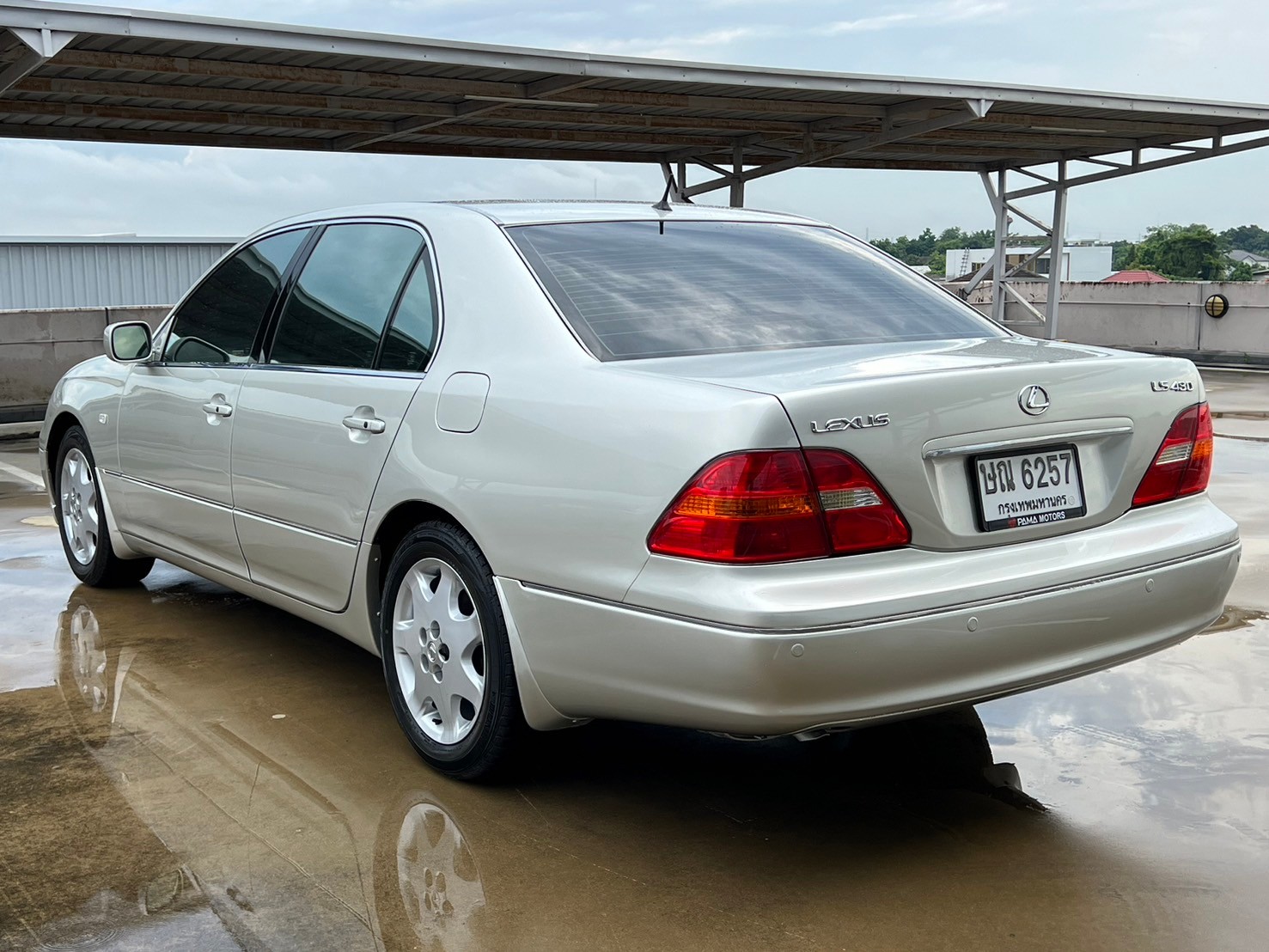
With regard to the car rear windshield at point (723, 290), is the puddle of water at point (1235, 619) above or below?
below

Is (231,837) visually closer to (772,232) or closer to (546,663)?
(546,663)

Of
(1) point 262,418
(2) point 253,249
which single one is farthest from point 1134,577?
(2) point 253,249

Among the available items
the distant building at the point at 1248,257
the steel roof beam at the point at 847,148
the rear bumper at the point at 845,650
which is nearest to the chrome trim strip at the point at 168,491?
the rear bumper at the point at 845,650

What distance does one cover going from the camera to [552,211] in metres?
4.05

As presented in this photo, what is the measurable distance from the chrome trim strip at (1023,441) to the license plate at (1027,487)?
3 cm

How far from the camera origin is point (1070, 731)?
411 cm

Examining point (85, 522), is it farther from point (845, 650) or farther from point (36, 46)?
point (36, 46)

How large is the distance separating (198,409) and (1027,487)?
2.95 m

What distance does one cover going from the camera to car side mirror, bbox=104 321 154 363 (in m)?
5.31

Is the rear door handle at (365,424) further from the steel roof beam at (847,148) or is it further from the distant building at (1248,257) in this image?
the distant building at (1248,257)

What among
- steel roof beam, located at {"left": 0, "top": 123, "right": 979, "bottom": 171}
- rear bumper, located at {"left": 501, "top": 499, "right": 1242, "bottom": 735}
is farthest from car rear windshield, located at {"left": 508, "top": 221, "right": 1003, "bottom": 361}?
steel roof beam, located at {"left": 0, "top": 123, "right": 979, "bottom": 171}

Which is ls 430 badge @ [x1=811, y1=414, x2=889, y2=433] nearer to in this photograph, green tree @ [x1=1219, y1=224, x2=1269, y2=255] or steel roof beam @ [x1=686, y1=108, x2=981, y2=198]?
steel roof beam @ [x1=686, y1=108, x2=981, y2=198]

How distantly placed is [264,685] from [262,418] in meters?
0.94

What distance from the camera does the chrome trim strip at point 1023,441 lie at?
298 centimetres
